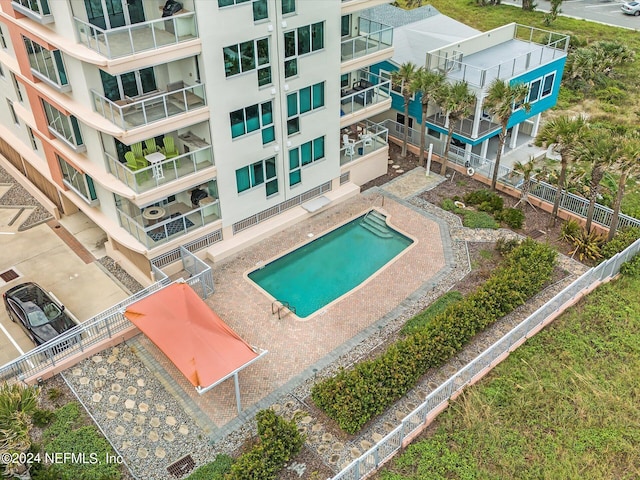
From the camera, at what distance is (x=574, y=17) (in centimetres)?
6056

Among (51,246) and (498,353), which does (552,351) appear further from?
(51,246)

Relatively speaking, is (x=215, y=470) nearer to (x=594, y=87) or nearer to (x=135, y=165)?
(x=135, y=165)

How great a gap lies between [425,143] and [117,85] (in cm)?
1916

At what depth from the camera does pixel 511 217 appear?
29.8 m

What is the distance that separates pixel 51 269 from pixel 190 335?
10536 mm

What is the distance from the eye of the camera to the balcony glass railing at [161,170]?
2362 cm

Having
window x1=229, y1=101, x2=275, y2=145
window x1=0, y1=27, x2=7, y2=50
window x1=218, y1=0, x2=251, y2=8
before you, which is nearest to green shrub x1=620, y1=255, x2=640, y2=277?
window x1=229, y1=101, x2=275, y2=145

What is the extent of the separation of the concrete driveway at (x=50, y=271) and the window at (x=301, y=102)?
36.0 ft

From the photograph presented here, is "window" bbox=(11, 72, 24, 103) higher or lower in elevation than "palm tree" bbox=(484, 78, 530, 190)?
higher

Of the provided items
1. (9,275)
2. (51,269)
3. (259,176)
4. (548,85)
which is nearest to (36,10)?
(259,176)

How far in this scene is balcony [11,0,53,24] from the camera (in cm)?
2203

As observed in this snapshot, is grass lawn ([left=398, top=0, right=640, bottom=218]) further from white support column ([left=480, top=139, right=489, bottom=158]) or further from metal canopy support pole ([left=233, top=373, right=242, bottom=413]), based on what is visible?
metal canopy support pole ([left=233, top=373, right=242, bottom=413])

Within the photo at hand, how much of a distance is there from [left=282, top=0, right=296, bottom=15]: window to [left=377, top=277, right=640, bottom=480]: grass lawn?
16877 millimetres

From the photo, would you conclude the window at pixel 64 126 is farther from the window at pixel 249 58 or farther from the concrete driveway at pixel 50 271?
the window at pixel 249 58
